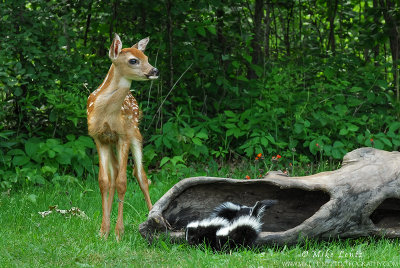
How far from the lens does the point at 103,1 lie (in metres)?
9.31

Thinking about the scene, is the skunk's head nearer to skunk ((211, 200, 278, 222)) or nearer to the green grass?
skunk ((211, 200, 278, 222))

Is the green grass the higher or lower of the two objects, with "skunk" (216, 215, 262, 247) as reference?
lower

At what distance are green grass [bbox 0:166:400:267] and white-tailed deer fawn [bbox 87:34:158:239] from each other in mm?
340

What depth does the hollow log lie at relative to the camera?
15.5ft

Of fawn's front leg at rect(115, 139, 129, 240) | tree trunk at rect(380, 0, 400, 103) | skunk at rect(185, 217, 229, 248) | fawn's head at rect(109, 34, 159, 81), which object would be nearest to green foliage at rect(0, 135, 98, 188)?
fawn's front leg at rect(115, 139, 129, 240)

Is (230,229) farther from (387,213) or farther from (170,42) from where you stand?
(170,42)

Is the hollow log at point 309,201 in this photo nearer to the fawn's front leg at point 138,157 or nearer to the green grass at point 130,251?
the green grass at point 130,251

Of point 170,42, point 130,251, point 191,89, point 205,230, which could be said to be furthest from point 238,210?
point 191,89

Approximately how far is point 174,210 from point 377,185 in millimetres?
1717

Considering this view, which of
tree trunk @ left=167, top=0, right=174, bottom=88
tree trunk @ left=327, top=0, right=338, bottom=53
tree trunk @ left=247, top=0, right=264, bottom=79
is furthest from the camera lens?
tree trunk @ left=327, top=0, right=338, bottom=53

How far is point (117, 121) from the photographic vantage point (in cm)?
528

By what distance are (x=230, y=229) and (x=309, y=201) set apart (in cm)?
88

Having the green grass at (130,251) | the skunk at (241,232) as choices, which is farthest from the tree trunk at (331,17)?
the skunk at (241,232)

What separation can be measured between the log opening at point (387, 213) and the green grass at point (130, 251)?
9.7 inches
